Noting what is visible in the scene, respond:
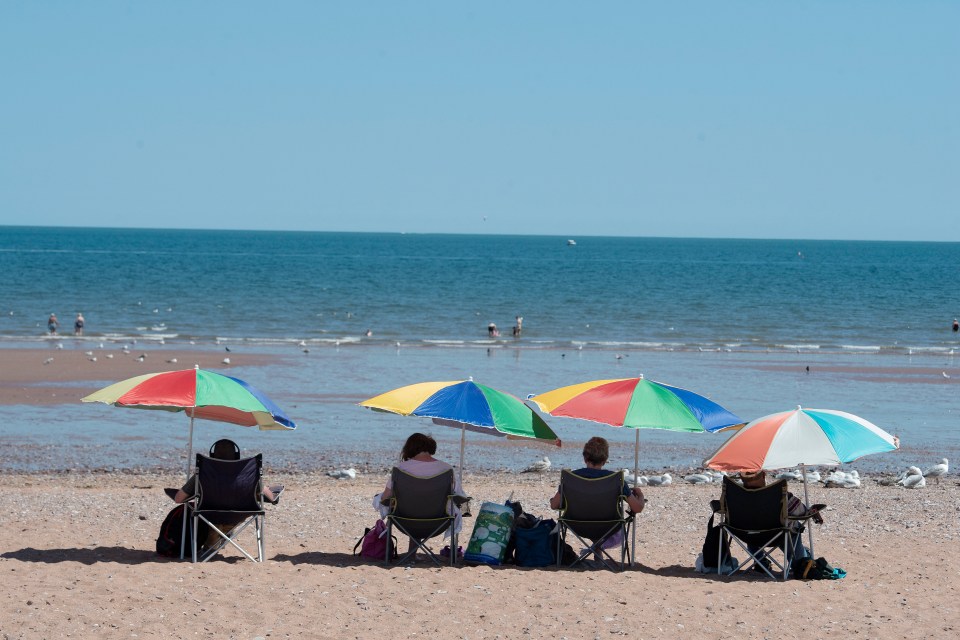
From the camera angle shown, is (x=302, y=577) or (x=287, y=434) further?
(x=287, y=434)

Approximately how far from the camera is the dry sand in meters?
6.68

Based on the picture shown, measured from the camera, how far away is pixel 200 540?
332 inches

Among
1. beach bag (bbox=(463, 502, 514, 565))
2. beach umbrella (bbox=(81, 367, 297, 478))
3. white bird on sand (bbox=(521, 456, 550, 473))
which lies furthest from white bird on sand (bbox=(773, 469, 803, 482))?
beach umbrella (bbox=(81, 367, 297, 478))

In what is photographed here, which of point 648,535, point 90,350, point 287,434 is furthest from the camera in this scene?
point 90,350

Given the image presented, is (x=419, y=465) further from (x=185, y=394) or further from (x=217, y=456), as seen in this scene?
(x=185, y=394)

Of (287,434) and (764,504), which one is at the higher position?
(764,504)

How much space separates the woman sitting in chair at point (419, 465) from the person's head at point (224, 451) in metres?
1.12

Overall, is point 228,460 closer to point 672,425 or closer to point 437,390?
point 437,390

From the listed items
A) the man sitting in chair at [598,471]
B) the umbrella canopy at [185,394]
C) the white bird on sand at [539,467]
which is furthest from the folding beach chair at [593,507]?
the white bird on sand at [539,467]

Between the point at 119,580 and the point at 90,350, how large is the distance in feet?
75.2

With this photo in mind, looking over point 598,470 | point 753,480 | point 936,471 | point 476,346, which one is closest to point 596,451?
point 598,470

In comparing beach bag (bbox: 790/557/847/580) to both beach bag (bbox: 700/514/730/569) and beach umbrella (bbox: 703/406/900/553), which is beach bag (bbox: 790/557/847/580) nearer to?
beach bag (bbox: 700/514/730/569)

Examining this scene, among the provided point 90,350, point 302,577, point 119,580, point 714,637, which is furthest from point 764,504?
point 90,350

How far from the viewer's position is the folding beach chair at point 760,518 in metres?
8.20
